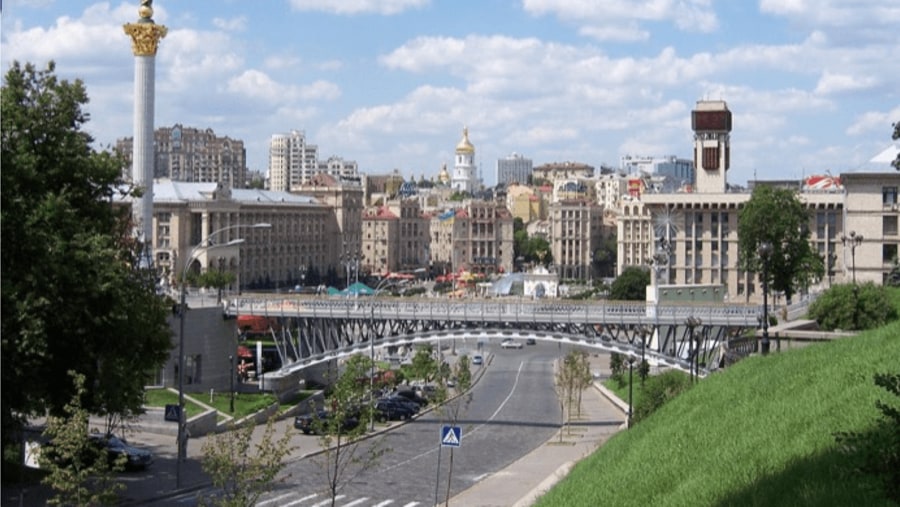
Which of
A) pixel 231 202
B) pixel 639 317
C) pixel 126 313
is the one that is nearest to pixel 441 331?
pixel 639 317

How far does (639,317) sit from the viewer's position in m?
65.8

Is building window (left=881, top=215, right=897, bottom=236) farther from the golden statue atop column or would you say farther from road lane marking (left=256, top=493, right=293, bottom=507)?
road lane marking (left=256, top=493, right=293, bottom=507)

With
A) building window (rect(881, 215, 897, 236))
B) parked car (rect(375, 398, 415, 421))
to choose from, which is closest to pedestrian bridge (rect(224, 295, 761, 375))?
parked car (rect(375, 398, 415, 421))

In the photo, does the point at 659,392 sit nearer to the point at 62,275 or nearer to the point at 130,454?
the point at 130,454

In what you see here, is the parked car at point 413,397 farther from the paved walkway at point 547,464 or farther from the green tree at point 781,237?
the green tree at point 781,237

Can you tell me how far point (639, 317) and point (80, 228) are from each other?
3377 centimetres

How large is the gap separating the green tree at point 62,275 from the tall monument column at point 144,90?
44225 millimetres

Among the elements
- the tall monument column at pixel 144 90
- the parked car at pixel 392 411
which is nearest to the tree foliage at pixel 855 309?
the parked car at pixel 392 411

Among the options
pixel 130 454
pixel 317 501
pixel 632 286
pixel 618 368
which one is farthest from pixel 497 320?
pixel 632 286

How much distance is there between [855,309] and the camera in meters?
51.2

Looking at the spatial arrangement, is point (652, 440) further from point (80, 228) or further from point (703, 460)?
point (80, 228)

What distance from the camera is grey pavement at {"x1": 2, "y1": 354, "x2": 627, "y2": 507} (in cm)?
3953

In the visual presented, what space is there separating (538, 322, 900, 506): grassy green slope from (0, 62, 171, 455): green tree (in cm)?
1388

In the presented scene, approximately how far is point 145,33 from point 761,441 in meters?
70.5
